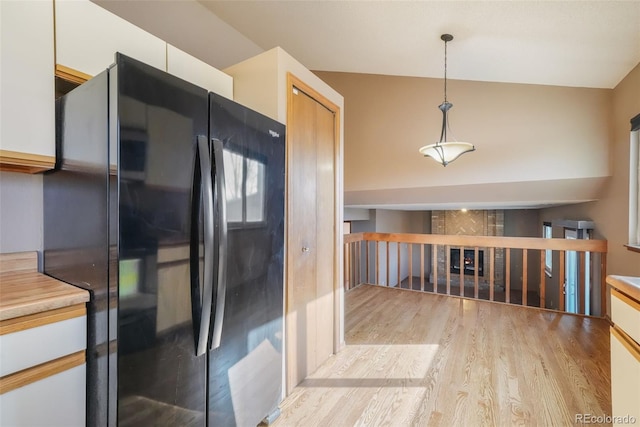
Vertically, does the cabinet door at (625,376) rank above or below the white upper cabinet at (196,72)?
below

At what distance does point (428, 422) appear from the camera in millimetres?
1633

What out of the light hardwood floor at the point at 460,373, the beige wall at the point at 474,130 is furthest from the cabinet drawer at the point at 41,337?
the beige wall at the point at 474,130

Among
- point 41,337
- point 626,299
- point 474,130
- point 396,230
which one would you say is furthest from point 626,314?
point 396,230

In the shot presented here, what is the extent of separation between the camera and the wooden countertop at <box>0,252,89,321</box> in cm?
90

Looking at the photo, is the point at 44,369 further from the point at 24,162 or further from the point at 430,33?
the point at 430,33

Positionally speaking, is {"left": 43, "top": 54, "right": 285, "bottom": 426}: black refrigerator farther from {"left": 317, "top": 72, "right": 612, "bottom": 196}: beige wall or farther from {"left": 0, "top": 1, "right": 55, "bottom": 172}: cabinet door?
{"left": 317, "top": 72, "right": 612, "bottom": 196}: beige wall

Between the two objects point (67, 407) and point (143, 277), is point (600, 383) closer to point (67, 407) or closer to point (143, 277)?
point (143, 277)

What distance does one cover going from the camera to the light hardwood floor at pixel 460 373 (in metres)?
1.69


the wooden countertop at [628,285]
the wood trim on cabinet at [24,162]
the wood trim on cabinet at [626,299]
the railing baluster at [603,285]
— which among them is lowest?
the railing baluster at [603,285]

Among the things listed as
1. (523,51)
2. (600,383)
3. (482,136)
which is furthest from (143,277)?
(482,136)

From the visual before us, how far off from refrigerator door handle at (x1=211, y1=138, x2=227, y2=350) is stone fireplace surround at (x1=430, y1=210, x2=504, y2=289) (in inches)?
302

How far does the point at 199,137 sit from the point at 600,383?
283cm

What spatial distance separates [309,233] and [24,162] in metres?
1.47

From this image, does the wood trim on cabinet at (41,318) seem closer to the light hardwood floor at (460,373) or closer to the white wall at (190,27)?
the light hardwood floor at (460,373)
